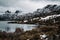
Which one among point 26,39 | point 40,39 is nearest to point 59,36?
point 40,39

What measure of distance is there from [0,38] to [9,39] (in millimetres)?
2102

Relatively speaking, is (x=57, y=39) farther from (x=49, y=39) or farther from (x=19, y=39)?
(x=19, y=39)

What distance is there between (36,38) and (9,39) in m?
5.19

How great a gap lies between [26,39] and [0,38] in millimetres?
5131

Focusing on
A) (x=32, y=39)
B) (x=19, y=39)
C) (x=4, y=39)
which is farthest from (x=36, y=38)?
(x=4, y=39)

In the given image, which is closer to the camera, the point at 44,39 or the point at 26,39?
the point at 44,39

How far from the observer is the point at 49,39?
32188mm

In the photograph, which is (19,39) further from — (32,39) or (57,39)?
(57,39)

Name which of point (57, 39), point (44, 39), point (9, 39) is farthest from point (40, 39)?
point (9, 39)

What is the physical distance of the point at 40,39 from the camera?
3269 centimetres

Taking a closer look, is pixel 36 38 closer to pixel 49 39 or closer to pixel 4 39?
pixel 49 39

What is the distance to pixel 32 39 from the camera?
34.2 metres

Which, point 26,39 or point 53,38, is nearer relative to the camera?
point 53,38

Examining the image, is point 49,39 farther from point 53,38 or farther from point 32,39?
point 32,39
